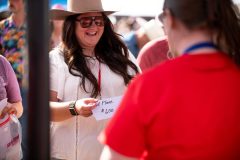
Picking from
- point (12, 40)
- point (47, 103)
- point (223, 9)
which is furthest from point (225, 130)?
point (12, 40)

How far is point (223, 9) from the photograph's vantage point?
1.42 meters

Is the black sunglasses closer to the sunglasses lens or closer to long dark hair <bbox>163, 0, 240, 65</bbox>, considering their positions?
the sunglasses lens

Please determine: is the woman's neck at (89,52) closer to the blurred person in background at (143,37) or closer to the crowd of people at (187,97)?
the crowd of people at (187,97)

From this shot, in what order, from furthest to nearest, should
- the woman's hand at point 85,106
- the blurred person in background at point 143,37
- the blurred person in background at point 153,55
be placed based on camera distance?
1. the blurred person in background at point 143,37
2. the blurred person in background at point 153,55
3. the woman's hand at point 85,106

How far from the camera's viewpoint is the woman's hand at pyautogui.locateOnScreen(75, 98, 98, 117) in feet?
7.89

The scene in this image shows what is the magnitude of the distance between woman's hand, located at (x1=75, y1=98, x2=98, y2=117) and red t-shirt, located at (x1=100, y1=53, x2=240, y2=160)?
1.06m

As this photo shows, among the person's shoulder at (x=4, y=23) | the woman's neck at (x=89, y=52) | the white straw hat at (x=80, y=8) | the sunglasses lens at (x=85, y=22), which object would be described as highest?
the white straw hat at (x=80, y=8)

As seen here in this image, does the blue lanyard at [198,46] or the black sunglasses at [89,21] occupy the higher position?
the blue lanyard at [198,46]

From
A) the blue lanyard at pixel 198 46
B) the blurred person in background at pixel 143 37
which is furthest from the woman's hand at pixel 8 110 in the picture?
the blurred person in background at pixel 143 37

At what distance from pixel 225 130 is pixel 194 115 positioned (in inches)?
4.0

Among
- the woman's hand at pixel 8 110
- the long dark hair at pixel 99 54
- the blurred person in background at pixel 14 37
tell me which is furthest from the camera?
the blurred person in background at pixel 14 37

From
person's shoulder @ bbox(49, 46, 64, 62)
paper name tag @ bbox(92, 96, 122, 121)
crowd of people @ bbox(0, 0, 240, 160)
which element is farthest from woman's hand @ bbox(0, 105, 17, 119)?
crowd of people @ bbox(0, 0, 240, 160)

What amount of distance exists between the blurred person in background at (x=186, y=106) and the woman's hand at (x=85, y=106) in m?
1.03

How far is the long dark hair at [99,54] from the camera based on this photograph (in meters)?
2.61
